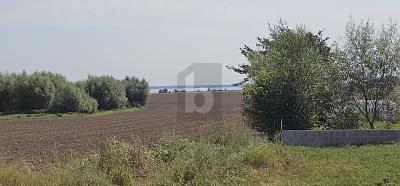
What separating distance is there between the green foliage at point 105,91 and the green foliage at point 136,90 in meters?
8.41

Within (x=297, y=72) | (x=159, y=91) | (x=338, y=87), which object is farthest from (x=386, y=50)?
(x=159, y=91)

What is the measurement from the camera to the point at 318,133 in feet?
68.1

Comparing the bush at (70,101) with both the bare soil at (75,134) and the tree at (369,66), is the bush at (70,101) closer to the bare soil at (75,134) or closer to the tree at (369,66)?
the bare soil at (75,134)

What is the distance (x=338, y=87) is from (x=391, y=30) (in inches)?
141

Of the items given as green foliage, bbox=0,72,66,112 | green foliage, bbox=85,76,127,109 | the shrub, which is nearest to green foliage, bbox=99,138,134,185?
the shrub

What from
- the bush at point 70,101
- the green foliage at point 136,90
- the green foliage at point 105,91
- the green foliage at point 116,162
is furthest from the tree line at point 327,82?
the green foliage at point 136,90

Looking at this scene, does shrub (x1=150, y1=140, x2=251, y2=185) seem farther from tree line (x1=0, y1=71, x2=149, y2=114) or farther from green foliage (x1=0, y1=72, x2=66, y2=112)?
green foliage (x1=0, y1=72, x2=66, y2=112)

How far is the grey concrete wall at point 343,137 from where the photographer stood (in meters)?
20.7

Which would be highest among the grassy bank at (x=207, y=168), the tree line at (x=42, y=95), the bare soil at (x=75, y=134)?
the tree line at (x=42, y=95)

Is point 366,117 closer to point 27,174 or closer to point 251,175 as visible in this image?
point 251,175

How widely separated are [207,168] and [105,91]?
2666 inches

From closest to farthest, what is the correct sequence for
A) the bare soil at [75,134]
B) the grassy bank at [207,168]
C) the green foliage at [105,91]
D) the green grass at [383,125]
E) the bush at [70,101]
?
the grassy bank at [207,168], the bare soil at [75,134], the green grass at [383,125], the bush at [70,101], the green foliage at [105,91]

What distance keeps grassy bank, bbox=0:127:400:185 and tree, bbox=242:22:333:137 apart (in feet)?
21.3

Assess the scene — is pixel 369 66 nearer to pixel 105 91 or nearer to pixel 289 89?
pixel 289 89
